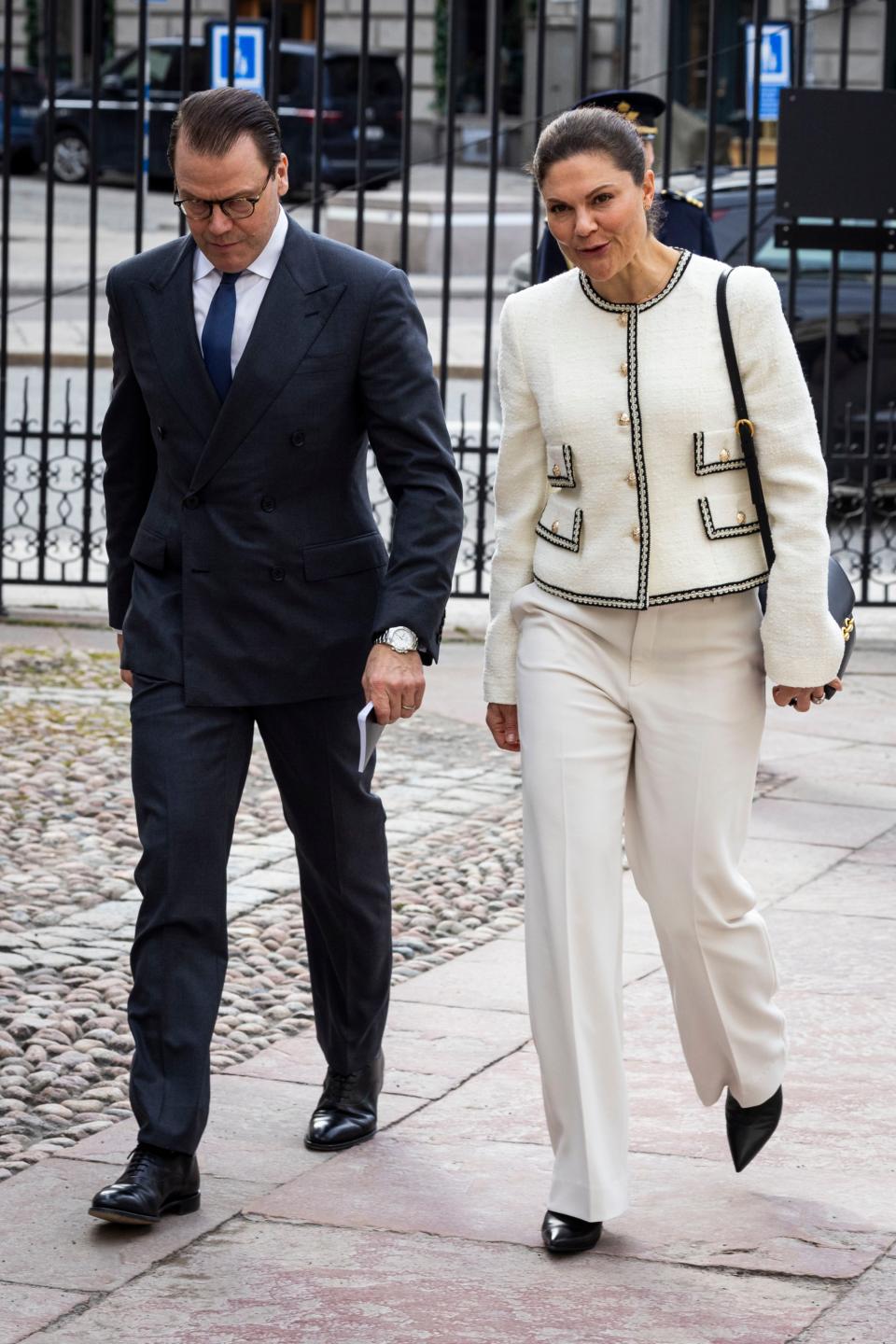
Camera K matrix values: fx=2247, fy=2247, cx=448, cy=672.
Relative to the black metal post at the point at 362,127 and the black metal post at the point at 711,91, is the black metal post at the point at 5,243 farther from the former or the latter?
the black metal post at the point at 711,91

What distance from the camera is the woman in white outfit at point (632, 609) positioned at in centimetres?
345

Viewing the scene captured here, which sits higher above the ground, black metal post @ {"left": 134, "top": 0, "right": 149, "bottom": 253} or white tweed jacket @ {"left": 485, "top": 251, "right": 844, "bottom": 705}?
black metal post @ {"left": 134, "top": 0, "right": 149, "bottom": 253}

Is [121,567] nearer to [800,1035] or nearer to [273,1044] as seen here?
[273,1044]

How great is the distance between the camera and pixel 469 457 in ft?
45.8

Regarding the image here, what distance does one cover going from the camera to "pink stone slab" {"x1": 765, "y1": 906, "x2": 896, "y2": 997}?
4.81 metres

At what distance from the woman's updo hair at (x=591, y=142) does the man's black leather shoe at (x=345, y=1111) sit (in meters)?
1.59

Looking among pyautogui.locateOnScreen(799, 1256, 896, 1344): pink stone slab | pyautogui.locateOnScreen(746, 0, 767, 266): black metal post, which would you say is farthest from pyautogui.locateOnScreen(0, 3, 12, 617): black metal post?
pyautogui.locateOnScreen(799, 1256, 896, 1344): pink stone slab

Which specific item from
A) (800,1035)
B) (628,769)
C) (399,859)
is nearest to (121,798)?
(399,859)

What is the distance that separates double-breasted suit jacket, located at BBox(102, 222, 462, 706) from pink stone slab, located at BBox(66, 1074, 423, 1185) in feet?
2.62

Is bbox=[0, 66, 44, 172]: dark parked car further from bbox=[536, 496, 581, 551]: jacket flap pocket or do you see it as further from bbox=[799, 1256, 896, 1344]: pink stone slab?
bbox=[799, 1256, 896, 1344]: pink stone slab

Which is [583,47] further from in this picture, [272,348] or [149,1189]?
[149,1189]

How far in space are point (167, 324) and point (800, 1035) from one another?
1.90m

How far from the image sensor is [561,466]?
3.55m

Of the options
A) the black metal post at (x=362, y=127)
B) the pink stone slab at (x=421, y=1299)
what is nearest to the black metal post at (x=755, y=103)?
the black metal post at (x=362, y=127)
